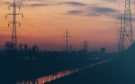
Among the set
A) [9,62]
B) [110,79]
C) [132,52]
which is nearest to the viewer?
[110,79]

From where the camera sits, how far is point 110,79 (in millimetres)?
46250

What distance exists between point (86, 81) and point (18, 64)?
63627 mm

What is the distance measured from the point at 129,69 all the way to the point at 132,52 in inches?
596

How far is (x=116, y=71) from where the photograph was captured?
5259 cm

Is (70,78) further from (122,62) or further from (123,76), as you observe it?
(122,62)

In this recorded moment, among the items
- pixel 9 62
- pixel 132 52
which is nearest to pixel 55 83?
pixel 132 52

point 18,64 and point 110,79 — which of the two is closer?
point 110,79

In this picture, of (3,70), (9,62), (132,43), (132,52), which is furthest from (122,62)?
(9,62)

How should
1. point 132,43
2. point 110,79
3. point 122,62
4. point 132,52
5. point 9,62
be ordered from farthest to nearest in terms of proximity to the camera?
point 9,62, point 132,43, point 132,52, point 122,62, point 110,79

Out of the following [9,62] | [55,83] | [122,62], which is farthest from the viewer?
[9,62]

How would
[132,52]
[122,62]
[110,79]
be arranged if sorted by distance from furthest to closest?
[132,52] < [122,62] < [110,79]

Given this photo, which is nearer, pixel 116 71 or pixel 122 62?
pixel 116 71

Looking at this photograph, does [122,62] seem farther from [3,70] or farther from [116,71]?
[3,70]

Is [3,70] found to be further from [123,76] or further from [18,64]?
[123,76]
